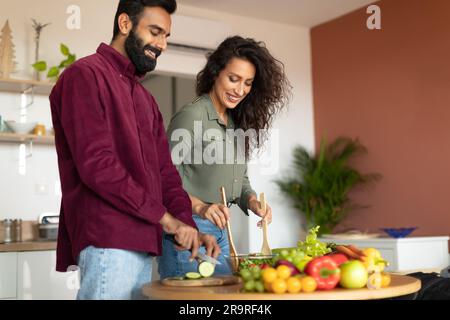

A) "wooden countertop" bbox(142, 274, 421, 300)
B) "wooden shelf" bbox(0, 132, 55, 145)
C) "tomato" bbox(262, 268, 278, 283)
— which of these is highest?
"wooden shelf" bbox(0, 132, 55, 145)

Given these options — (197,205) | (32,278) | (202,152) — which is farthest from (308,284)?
(32,278)

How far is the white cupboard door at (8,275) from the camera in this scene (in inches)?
140

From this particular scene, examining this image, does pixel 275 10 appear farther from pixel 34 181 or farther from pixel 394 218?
pixel 34 181

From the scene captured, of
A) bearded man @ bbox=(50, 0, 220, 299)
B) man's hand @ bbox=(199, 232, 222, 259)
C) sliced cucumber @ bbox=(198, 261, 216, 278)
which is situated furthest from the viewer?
man's hand @ bbox=(199, 232, 222, 259)

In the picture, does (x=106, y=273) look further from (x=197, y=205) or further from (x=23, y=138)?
(x=23, y=138)

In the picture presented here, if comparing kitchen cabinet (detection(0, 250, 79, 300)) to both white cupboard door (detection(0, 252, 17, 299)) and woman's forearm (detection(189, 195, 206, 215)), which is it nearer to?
white cupboard door (detection(0, 252, 17, 299))

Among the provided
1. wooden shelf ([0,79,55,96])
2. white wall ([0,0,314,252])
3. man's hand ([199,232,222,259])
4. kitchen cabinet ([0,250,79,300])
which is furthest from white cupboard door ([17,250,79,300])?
man's hand ([199,232,222,259])

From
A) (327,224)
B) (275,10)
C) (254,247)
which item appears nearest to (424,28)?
(275,10)

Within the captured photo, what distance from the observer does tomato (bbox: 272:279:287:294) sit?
140cm

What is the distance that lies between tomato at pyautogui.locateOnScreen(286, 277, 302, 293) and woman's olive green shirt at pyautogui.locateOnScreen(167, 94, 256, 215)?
0.81m

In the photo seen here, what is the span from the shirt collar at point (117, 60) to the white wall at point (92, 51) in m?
2.75

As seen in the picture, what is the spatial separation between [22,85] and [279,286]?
322 centimetres

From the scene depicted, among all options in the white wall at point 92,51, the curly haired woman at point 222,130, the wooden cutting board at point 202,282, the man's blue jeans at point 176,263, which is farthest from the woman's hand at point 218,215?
the white wall at point 92,51

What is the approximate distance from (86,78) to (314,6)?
4.27 m
